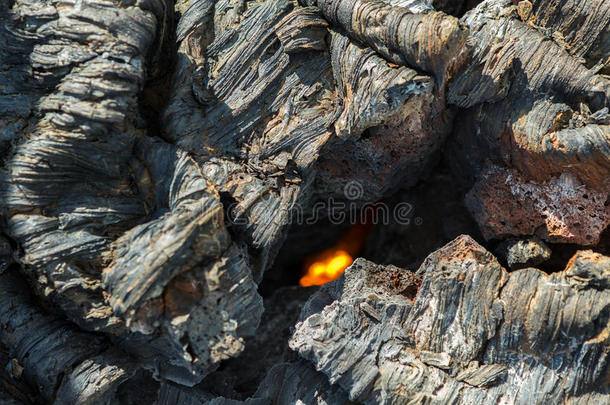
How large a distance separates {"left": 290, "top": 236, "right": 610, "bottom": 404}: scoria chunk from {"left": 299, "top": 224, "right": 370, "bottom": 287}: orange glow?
1258 mm

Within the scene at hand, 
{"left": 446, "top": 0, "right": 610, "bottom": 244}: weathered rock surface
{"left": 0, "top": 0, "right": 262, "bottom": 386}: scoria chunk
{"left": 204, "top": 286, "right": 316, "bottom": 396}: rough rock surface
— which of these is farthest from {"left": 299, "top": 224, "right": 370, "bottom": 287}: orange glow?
{"left": 446, "top": 0, "right": 610, "bottom": 244}: weathered rock surface

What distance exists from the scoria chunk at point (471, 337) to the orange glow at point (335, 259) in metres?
1.26

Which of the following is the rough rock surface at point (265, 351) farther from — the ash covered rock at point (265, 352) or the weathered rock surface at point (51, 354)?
the weathered rock surface at point (51, 354)

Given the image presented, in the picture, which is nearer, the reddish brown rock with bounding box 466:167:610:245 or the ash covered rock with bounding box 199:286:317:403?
the reddish brown rock with bounding box 466:167:610:245

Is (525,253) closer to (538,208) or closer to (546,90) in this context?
(538,208)

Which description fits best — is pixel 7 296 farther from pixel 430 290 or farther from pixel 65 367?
pixel 430 290

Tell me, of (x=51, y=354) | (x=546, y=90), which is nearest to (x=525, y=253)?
(x=546, y=90)

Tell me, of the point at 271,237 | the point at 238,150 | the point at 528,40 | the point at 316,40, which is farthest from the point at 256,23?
the point at 528,40

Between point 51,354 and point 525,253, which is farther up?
point 525,253

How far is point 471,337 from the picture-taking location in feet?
9.18

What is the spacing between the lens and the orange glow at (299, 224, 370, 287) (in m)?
4.25

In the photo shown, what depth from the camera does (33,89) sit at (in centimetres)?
274

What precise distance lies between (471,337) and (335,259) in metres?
1.72

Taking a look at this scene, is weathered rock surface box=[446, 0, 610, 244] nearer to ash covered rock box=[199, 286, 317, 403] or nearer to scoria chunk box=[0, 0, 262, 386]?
scoria chunk box=[0, 0, 262, 386]
